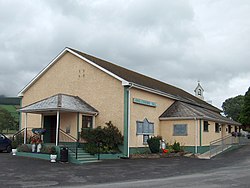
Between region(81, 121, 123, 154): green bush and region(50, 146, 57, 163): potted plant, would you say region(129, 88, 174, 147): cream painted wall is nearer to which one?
region(81, 121, 123, 154): green bush

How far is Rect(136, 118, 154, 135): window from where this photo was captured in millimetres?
25258

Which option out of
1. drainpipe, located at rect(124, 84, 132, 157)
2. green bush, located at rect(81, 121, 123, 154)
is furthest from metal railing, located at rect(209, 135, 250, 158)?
green bush, located at rect(81, 121, 123, 154)

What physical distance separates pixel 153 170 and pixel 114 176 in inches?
123

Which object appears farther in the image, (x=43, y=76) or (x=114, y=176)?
(x=43, y=76)

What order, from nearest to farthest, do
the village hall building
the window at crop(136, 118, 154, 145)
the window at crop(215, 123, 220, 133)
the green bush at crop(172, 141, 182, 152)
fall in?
1. the village hall building
2. the window at crop(136, 118, 154, 145)
3. the green bush at crop(172, 141, 182, 152)
4. the window at crop(215, 123, 220, 133)

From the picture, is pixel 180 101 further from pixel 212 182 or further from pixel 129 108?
pixel 212 182

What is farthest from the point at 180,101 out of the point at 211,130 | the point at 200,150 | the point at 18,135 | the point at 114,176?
the point at 114,176

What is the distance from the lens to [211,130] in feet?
97.9

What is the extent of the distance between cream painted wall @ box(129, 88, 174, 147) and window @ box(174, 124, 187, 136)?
1.42 metres

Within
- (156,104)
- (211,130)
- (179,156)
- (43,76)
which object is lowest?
(179,156)

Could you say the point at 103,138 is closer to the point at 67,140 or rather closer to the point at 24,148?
the point at 67,140

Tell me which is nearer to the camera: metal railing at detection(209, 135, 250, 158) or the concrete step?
the concrete step

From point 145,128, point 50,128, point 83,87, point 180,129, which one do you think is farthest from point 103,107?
point 180,129

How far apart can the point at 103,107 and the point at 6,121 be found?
4659 centimetres
